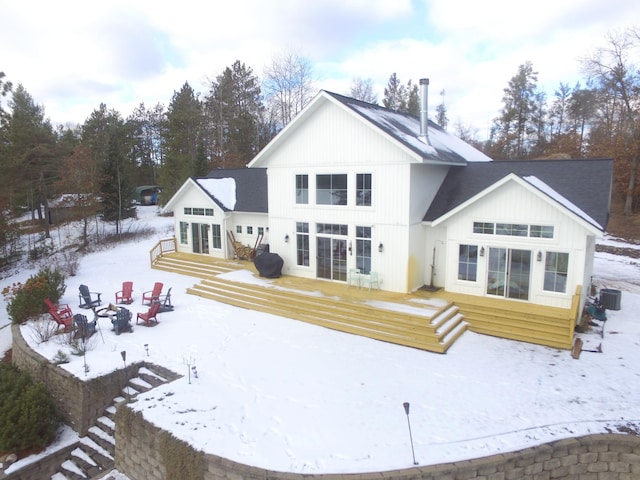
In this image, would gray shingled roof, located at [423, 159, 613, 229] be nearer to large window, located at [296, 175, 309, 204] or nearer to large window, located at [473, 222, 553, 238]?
large window, located at [473, 222, 553, 238]

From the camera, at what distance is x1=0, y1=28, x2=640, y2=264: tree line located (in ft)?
94.4

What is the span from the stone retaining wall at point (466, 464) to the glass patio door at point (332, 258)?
8.95 m

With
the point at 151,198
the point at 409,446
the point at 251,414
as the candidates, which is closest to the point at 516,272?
the point at 409,446

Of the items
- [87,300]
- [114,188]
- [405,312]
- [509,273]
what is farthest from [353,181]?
[114,188]

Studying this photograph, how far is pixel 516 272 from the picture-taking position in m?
13.0

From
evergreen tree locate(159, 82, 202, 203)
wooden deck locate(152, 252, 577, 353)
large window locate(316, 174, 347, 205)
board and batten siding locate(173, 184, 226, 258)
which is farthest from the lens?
evergreen tree locate(159, 82, 202, 203)

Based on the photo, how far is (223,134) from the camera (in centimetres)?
3916

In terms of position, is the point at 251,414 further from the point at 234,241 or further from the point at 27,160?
the point at 27,160

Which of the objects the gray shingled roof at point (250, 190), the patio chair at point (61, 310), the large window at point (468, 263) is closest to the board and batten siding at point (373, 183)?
the large window at point (468, 263)

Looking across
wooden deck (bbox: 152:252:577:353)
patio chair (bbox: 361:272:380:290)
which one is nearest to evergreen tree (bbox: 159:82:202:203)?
wooden deck (bbox: 152:252:577:353)

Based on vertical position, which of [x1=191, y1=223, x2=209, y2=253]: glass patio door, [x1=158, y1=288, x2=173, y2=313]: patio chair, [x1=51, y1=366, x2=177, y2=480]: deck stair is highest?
[x1=191, y1=223, x2=209, y2=253]: glass patio door

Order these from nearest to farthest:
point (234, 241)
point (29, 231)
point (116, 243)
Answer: point (234, 241), point (116, 243), point (29, 231)

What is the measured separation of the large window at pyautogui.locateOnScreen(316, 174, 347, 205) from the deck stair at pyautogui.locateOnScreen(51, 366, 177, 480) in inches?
326

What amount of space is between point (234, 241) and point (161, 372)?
35.5 feet
